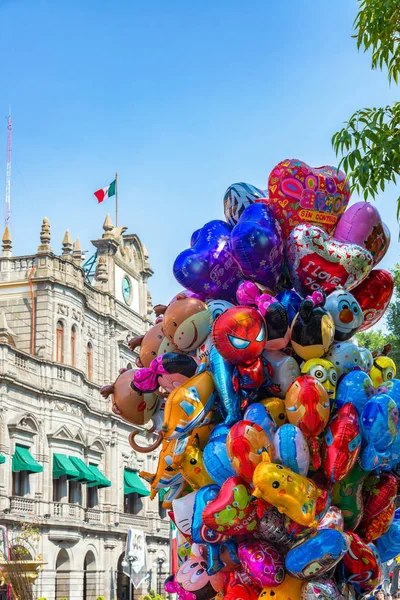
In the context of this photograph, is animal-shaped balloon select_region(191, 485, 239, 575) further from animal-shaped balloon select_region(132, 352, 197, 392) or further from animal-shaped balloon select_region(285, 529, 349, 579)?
animal-shaped balloon select_region(132, 352, 197, 392)

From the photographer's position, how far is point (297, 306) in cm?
784

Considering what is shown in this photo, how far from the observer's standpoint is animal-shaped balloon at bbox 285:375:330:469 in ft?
23.5

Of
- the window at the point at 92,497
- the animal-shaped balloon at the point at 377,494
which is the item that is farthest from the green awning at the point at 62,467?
the animal-shaped balloon at the point at 377,494

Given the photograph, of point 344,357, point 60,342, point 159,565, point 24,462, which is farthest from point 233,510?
point 159,565

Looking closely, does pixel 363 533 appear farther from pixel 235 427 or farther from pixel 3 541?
pixel 3 541

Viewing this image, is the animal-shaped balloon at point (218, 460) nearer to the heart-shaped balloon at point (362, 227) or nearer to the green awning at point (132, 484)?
the heart-shaped balloon at point (362, 227)

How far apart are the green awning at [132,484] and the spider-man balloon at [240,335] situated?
3071 cm

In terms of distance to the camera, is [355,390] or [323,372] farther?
[355,390]

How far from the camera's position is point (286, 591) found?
282 inches

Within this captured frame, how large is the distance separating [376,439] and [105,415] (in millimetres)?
29256

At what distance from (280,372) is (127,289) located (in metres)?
33.3

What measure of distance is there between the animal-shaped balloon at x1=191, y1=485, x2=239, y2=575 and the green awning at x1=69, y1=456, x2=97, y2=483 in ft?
82.3

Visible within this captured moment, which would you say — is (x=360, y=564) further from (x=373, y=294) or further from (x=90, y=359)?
(x=90, y=359)

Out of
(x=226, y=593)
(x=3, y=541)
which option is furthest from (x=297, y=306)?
(x=3, y=541)
